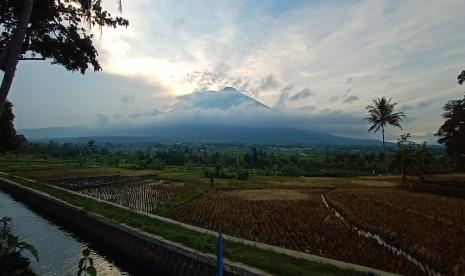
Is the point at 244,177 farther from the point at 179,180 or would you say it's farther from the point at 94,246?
the point at 94,246

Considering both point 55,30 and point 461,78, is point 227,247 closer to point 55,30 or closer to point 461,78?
point 55,30

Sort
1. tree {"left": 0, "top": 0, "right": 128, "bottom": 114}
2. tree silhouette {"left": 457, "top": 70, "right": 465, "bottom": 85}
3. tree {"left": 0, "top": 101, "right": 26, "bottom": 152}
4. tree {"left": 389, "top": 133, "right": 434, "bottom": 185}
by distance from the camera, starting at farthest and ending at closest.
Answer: tree {"left": 389, "top": 133, "right": 434, "bottom": 185} → tree silhouette {"left": 457, "top": 70, "right": 465, "bottom": 85} → tree {"left": 0, "top": 101, "right": 26, "bottom": 152} → tree {"left": 0, "top": 0, "right": 128, "bottom": 114}

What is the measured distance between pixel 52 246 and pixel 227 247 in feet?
29.5

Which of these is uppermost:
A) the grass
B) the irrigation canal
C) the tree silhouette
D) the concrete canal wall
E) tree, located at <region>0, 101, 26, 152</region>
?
the tree silhouette

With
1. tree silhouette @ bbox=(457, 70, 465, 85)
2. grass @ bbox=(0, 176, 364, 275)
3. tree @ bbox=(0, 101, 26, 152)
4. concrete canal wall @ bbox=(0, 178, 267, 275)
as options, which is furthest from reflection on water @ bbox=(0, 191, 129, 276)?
tree silhouette @ bbox=(457, 70, 465, 85)

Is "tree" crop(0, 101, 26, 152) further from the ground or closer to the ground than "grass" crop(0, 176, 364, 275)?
further from the ground

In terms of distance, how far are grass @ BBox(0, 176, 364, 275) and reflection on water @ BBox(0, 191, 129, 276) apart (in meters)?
1.82

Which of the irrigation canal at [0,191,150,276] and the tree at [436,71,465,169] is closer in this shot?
the irrigation canal at [0,191,150,276]

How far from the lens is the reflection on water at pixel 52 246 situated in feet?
48.4

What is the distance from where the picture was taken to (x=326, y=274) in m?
10.2

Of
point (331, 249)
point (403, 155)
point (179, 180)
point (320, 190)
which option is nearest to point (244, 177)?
point (179, 180)

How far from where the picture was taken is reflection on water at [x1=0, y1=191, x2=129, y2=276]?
14766mm

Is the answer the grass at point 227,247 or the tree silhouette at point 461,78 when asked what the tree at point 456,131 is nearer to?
the tree silhouette at point 461,78

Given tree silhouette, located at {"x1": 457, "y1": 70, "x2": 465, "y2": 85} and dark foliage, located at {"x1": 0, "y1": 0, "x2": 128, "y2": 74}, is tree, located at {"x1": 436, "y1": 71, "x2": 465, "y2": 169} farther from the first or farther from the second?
dark foliage, located at {"x1": 0, "y1": 0, "x2": 128, "y2": 74}
